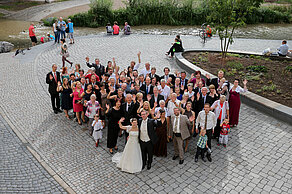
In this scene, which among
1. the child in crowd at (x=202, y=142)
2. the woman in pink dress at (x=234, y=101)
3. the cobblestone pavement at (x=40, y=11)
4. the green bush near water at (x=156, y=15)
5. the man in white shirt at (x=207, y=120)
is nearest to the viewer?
the child in crowd at (x=202, y=142)

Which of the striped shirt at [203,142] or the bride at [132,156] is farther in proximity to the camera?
the striped shirt at [203,142]

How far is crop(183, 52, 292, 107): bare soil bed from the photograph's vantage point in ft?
38.2

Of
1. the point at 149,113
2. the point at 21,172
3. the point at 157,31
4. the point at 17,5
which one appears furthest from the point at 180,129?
the point at 17,5

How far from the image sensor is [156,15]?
3000 cm

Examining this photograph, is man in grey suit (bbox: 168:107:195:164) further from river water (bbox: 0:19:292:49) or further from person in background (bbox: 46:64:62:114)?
river water (bbox: 0:19:292:49)

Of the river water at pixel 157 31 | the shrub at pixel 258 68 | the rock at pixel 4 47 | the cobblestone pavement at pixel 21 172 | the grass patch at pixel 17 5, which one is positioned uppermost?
the grass patch at pixel 17 5

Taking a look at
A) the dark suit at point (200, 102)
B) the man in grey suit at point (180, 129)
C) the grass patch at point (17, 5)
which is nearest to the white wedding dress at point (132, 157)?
the man in grey suit at point (180, 129)

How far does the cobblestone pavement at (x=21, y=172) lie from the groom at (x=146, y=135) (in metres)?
2.31

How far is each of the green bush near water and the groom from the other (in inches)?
943

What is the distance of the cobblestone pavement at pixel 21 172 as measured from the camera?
714 centimetres

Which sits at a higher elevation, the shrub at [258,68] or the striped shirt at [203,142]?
the shrub at [258,68]

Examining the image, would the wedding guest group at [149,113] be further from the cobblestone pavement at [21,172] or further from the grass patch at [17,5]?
the grass patch at [17,5]

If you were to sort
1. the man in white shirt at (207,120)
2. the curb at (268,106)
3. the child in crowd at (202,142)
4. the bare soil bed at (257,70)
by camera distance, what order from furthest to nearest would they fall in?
the bare soil bed at (257,70) < the curb at (268,106) < the man in white shirt at (207,120) < the child in crowd at (202,142)

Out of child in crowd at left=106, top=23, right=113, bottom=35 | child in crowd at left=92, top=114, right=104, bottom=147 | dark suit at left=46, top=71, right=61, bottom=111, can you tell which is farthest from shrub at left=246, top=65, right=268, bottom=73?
child in crowd at left=106, top=23, right=113, bottom=35
